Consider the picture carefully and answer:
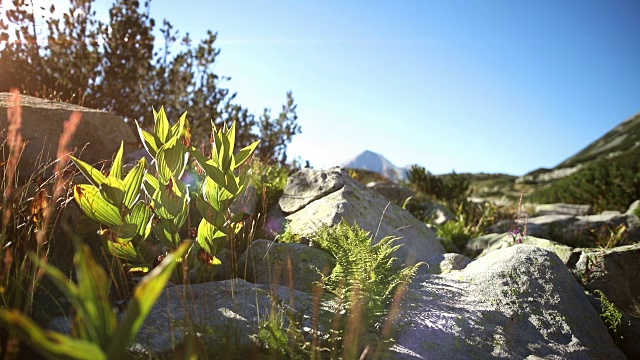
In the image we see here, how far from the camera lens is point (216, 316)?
9.57ft

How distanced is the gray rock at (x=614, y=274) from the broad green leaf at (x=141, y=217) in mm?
4843

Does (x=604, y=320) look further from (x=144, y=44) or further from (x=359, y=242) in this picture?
(x=144, y=44)

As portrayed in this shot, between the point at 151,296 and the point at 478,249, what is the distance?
7.21 m

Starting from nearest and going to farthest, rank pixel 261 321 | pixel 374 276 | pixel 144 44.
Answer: pixel 261 321, pixel 374 276, pixel 144 44

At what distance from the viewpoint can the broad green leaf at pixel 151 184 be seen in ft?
11.4

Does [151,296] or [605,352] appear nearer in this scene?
[151,296]

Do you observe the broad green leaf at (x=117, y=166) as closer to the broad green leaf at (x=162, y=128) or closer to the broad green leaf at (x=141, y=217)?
the broad green leaf at (x=141, y=217)

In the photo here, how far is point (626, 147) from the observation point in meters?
78.0

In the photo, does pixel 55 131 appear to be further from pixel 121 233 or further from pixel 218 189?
pixel 218 189

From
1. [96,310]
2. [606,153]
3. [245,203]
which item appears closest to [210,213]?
[96,310]

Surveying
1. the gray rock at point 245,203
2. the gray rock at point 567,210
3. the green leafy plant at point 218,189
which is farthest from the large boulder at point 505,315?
the gray rock at point 567,210

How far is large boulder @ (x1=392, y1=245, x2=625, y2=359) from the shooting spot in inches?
122

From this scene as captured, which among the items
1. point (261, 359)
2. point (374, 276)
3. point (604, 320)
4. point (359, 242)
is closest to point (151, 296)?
point (261, 359)

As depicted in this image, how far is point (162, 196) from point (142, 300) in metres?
2.08
